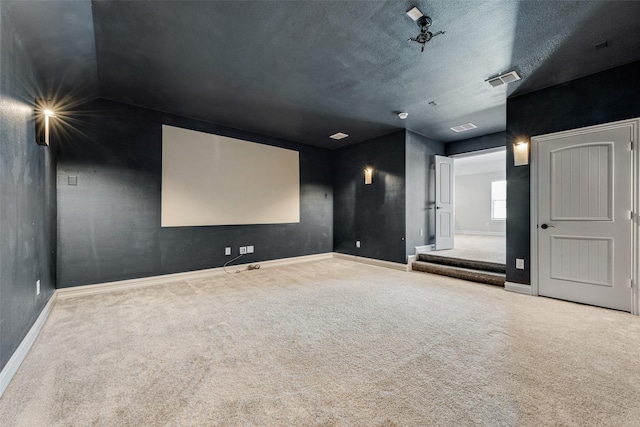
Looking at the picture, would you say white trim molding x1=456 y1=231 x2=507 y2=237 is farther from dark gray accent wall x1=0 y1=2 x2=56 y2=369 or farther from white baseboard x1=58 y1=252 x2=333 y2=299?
dark gray accent wall x1=0 y1=2 x2=56 y2=369

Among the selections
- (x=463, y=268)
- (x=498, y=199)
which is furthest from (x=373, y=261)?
(x=498, y=199)

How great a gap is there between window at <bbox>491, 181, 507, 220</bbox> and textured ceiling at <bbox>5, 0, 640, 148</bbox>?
7.02 metres

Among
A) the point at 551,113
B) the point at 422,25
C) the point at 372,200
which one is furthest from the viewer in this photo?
the point at 372,200

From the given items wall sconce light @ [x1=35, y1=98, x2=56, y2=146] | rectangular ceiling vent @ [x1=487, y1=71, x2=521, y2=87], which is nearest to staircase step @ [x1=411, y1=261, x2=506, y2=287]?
rectangular ceiling vent @ [x1=487, y1=71, x2=521, y2=87]

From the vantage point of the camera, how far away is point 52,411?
4.91ft

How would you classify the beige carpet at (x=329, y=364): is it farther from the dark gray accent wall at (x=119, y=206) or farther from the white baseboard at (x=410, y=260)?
the white baseboard at (x=410, y=260)

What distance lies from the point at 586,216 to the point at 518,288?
1.20m

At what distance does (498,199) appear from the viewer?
32.9ft

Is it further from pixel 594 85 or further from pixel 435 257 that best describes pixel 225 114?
pixel 594 85

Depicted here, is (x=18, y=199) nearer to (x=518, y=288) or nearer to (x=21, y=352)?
(x=21, y=352)

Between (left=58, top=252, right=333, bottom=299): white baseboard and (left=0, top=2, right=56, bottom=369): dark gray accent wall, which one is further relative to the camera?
(left=58, top=252, right=333, bottom=299): white baseboard

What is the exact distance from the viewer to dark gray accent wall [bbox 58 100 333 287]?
140 inches

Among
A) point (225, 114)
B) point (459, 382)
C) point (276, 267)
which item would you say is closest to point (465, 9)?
point (459, 382)

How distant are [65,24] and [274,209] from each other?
3.91 metres
